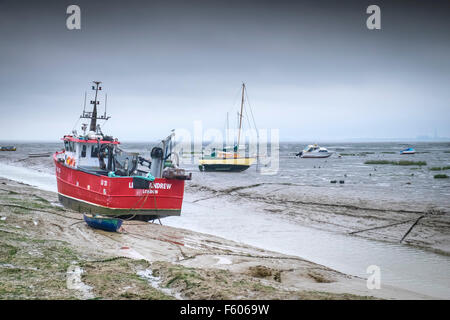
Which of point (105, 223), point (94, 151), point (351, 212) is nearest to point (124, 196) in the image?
point (105, 223)

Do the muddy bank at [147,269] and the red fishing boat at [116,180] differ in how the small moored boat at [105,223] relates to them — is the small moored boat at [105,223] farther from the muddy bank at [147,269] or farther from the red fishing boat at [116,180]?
the red fishing boat at [116,180]

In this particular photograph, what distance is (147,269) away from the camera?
7930 millimetres

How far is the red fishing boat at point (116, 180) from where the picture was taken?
1485 cm

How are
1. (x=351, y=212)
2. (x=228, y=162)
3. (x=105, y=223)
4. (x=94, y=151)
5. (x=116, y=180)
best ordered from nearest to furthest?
1. (x=105, y=223)
2. (x=116, y=180)
3. (x=94, y=151)
4. (x=351, y=212)
5. (x=228, y=162)

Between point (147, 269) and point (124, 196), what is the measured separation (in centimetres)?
753

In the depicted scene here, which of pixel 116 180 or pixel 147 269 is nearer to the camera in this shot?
pixel 147 269

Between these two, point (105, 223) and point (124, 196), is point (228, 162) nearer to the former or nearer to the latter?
point (124, 196)

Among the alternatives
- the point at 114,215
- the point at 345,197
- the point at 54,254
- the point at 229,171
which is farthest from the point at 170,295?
the point at 229,171

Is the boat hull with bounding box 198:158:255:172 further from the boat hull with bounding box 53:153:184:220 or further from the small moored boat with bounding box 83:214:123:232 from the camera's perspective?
the small moored boat with bounding box 83:214:123:232

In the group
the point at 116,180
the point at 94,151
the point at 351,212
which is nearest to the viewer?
the point at 116,180

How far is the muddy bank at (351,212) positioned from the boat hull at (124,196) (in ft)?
21.5

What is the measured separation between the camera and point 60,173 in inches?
751

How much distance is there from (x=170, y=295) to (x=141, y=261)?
2.59 metres

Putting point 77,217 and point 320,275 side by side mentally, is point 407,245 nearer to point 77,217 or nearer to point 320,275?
point 320,275
